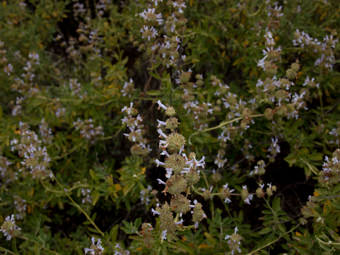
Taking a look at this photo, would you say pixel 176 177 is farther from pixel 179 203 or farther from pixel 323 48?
pixel 323 48

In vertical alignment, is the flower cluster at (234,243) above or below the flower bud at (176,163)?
below

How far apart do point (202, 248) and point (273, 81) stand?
4.11ft

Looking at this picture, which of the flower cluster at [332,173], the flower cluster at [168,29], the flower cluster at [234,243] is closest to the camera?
the flower cluster at [332,173]

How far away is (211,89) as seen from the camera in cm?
255

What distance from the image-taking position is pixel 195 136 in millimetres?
2305

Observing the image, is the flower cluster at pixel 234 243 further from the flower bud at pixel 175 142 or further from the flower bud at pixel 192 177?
the flower bud at pixel 175 142

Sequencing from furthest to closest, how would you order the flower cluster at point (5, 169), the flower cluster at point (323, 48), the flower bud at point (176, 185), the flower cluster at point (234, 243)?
1. the flower cluster at point (5, 169)
2. the flower cluster at point (323, 48)
3. the flower cluster at point (234, 243)
4. the flower bud at point (176, 185)

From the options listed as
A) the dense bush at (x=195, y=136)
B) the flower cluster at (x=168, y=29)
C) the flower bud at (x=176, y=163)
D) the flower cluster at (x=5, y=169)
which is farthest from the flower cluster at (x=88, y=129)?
the flower bud at (x=176, y=163)

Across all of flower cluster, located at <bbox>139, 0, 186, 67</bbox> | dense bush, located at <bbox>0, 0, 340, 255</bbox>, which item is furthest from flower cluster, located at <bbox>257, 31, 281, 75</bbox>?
flower cluster, located at <bbox>139, 0, 186, 67</bbox>

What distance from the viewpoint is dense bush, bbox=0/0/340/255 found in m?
2.04

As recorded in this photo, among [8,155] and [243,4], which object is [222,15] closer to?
[243,4]

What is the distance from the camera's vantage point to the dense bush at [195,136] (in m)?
2.04

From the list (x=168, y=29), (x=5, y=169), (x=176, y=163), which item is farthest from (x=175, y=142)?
(x=5, y=169)

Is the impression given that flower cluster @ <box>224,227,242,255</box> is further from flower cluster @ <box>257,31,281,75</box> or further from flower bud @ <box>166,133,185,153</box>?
flower cluster @ <box>257,31,281,75</box>
